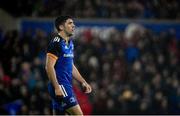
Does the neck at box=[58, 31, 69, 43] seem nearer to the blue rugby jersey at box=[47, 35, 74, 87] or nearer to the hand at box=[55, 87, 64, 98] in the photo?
the blue rugby jersey at box=[47, 35, 74, 87]

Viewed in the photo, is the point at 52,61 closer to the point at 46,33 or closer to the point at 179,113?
the point at 179,113

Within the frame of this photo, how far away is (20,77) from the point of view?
1452 cm

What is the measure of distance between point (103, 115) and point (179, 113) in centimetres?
221

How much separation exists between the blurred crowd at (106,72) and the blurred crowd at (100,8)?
0.99 m

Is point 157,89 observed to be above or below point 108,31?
below

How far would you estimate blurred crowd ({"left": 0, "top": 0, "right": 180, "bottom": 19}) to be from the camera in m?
18.2

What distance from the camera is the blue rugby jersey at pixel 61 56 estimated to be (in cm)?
841

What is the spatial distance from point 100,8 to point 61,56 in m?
11.0

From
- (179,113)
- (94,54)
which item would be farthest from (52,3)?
(179,113)

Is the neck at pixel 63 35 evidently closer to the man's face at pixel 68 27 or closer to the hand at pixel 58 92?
the man's face at pixel 68 27

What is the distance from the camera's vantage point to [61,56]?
8492 millimetres

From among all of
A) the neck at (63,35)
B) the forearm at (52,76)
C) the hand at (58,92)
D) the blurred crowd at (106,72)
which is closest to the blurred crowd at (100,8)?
the blurred crowd at (106,72)

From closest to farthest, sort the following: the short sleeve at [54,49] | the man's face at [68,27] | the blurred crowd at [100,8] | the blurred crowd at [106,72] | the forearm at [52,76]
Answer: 1. the forearm at [52,76]
2. the short sleeve at [54,49]
3. the man's face at [68,27]
4. the blurred crowd at [106,72]
5. the blurred crowd at [100,8]

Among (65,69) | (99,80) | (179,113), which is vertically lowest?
(179,113)
